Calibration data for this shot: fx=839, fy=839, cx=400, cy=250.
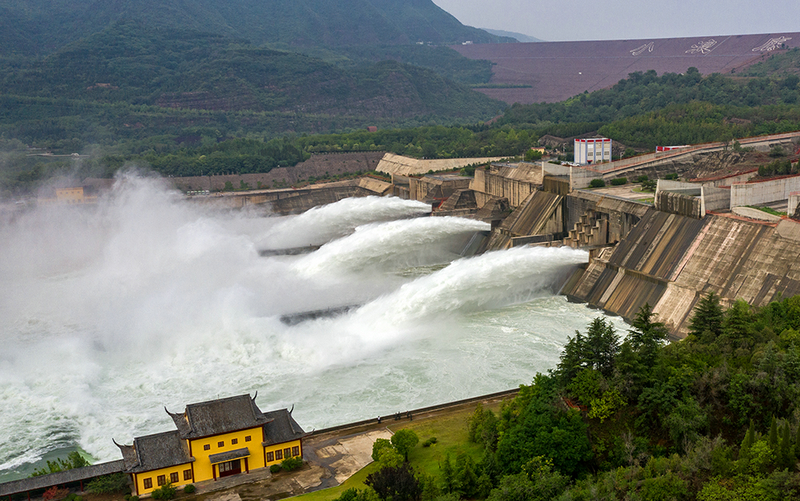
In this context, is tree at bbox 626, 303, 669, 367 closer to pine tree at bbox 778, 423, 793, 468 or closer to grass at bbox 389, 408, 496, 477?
pine tree at bbox 778, 423, 793, 468

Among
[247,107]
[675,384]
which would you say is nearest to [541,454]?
[675,384]

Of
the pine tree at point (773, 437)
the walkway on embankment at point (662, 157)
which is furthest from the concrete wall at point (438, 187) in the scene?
the pine tree at point (773, 437)

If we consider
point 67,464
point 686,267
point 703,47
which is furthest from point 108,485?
point 703,47

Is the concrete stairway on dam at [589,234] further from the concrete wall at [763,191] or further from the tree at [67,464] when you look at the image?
the tree at [67,464]

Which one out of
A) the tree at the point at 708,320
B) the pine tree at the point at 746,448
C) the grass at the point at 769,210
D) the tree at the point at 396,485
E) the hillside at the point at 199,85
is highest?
the hillside at the point at 199,85

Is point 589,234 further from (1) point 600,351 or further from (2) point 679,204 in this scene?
(1) point 600,351

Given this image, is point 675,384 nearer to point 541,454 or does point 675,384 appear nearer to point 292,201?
point 541,454

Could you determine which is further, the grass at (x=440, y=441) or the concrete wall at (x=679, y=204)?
the concrete wall at (x=679, y=204)
